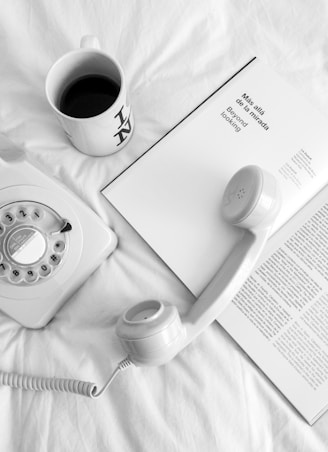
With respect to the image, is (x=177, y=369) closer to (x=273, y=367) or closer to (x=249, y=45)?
(x=273, y=367)

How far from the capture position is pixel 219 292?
1.86 ft

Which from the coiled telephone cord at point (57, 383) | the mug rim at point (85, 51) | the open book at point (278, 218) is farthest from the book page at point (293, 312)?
the mug rim at point (85, 51)

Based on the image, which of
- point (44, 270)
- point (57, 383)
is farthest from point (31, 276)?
point (57, 383)

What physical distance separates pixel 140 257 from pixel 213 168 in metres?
0.14

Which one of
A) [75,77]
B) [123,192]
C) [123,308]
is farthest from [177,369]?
[75,77]

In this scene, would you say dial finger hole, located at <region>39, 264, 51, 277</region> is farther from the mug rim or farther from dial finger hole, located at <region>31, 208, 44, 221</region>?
the mug rim

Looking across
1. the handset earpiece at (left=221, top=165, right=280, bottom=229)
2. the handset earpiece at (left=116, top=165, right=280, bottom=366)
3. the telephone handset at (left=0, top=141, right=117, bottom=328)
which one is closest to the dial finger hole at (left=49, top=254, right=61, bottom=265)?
the telephone handset at (left=0, top=141, right=117, bottom=328)

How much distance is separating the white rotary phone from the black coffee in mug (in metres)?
0.09

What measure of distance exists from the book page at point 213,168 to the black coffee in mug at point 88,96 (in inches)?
3.5

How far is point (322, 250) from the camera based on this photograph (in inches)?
24.3

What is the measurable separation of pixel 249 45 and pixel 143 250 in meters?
0.31

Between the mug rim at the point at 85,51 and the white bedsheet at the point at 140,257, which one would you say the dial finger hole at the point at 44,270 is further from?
the mug rim at the point at 85,51

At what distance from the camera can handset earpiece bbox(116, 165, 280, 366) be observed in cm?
52

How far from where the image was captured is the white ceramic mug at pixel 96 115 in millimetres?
544
